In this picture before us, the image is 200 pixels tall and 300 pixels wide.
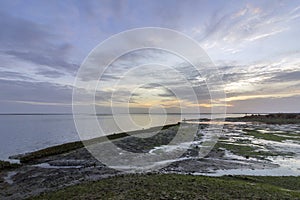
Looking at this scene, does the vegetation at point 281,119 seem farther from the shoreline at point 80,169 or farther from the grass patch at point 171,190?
the grass patch at point 171,190

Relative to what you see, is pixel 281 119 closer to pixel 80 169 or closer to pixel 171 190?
pixel 80 169

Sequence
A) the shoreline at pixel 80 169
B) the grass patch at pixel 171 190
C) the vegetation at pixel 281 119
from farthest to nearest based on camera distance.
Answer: the vegetation at pixel 281 119 → the shoreline at pixel 80 169 → the grass patch at pixel 171 190

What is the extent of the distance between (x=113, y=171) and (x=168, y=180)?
7723mm

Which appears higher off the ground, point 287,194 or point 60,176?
point 287,194

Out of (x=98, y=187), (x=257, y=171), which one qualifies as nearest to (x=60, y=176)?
(x=98, y=187)

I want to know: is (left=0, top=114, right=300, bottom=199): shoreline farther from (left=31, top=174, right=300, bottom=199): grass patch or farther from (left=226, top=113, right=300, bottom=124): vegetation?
(left=226, top=113, right=300, bottom=124): vegetation

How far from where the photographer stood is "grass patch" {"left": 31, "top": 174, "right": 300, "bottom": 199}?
518 inches

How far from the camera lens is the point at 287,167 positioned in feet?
78.7

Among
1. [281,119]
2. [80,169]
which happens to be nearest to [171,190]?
[80,169]

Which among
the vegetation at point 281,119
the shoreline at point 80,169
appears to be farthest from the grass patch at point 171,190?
the vegetation at point 281,119

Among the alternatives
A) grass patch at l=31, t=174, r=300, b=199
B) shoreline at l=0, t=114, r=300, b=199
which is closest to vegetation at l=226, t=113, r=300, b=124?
shoreline at l=0, t=114, r=300, b=199

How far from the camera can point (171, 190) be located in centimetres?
1397

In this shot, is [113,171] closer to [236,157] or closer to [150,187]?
[150,187]

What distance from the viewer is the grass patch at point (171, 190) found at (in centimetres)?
1315
